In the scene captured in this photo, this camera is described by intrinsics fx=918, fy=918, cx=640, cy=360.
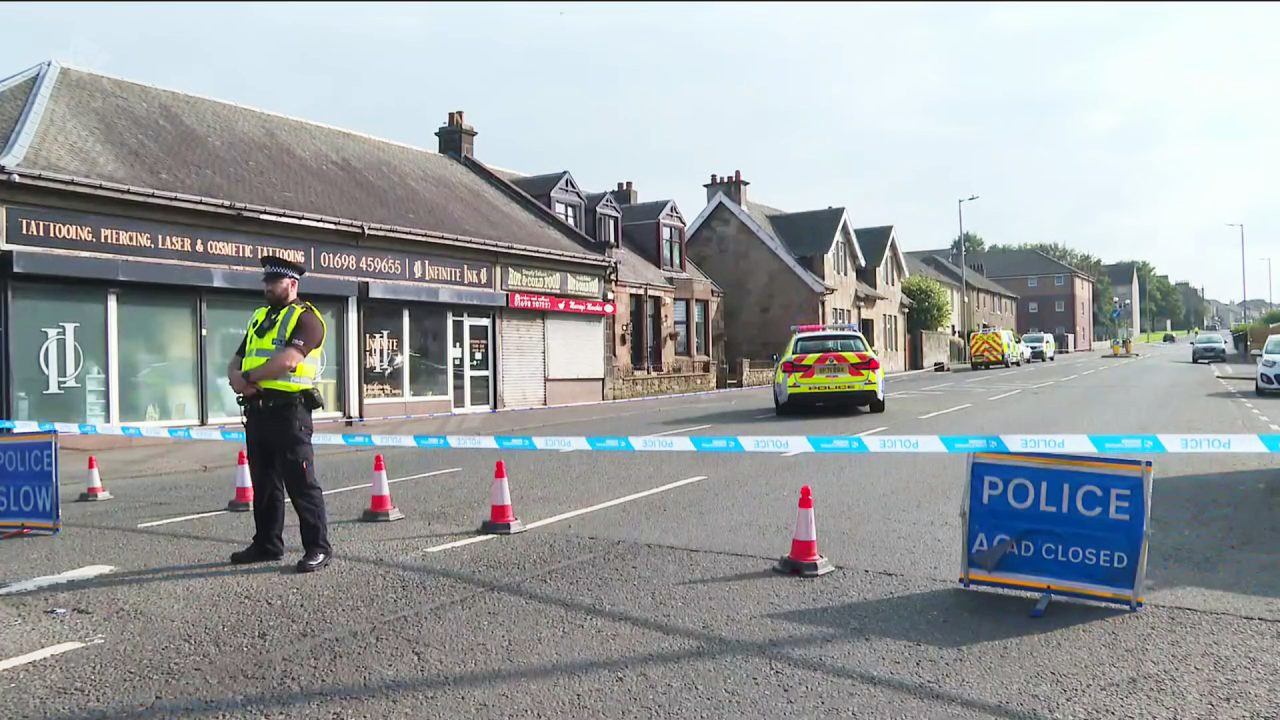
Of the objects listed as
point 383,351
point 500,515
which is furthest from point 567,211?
point 500,515

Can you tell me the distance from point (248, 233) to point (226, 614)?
14.1 m

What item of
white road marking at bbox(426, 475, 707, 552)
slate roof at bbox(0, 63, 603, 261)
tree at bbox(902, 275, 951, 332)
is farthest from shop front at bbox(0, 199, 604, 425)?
tree at bbox(902, 275, 951, 332)

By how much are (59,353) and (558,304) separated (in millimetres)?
12553

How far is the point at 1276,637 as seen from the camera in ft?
15.3

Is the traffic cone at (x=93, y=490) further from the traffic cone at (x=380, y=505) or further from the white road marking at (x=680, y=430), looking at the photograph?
the white road marking at (x=680, y=430)

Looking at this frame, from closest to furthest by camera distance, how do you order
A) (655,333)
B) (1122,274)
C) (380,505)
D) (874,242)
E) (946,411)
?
(380,505) → (946,411) → (655,333) → (874,242) → (1122,274)

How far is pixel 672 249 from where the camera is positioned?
36438 mm

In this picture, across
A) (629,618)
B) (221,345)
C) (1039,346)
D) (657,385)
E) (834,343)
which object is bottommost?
(629,618)

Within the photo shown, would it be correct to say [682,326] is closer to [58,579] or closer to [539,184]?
[539,184]

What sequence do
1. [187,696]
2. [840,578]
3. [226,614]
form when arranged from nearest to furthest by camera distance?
[187,696]
[226,614]
[840,578]

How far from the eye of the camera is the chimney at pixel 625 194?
4128 centimetres

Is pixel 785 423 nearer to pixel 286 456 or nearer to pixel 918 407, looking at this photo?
pixel 918 407

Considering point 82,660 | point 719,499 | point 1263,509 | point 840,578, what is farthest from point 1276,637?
point 82,660

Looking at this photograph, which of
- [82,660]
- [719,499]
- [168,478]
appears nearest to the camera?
[82,660]
